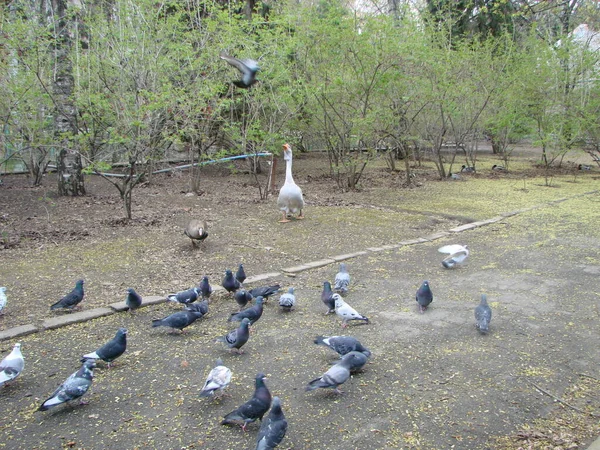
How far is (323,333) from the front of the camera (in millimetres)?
4320

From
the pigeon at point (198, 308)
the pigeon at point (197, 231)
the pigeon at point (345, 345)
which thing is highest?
the pigeon at point (197, 231)

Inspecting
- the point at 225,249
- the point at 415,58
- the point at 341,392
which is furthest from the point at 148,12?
the point at 341,392

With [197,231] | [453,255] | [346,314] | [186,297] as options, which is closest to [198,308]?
[186,297]

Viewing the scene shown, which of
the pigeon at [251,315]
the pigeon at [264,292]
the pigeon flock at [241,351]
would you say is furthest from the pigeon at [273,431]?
the pigeon at [264,292]

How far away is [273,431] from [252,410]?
1.00 ft

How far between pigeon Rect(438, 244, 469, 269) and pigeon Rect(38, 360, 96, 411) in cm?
447

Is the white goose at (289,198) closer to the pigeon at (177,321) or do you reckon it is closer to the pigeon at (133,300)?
the pigeon at (133,300)

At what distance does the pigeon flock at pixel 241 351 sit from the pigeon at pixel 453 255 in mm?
1561

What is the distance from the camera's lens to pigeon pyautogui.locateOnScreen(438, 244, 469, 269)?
6203 millimetres

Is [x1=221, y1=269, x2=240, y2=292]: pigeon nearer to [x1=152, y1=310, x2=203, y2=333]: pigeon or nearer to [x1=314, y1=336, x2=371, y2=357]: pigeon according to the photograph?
[x1=152, y1=310, x2=203, y2=333]: pigeon

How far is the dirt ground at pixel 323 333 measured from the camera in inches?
117

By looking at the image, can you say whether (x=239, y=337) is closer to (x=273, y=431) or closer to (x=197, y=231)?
(x=273, y=431)

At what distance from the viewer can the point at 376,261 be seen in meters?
6.65

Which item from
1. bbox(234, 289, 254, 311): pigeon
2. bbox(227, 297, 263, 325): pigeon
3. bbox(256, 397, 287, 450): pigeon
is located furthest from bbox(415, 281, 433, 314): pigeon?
bbox(256, 397, 287, 450): pigeon
